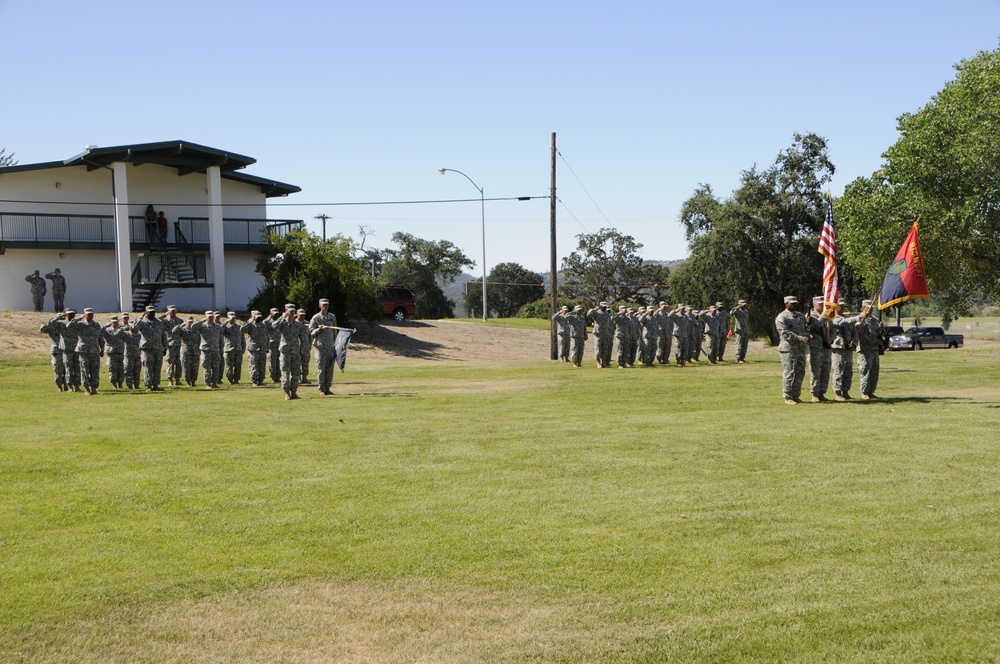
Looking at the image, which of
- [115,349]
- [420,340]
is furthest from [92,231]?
[115,349]

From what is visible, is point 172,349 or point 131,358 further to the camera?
point 172,349

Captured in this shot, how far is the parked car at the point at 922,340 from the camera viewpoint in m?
57.0

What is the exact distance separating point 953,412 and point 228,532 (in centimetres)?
1238

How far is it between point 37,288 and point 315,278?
11.3 meters

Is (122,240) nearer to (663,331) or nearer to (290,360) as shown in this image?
(663,331)

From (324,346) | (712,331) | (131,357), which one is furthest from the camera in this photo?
(712,331)

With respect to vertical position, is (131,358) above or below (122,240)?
below

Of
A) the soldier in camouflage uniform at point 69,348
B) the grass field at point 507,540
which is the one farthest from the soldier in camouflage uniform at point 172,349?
the grass field at point 507,540

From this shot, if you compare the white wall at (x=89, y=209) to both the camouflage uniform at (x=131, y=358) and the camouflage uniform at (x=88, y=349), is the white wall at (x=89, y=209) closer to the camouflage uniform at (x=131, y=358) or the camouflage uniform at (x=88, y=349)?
the camouflage uniform at (x=131, y=358)

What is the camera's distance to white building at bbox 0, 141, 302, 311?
139 ft

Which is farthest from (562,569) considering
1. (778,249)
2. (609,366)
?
(778,249)

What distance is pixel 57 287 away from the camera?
135ft

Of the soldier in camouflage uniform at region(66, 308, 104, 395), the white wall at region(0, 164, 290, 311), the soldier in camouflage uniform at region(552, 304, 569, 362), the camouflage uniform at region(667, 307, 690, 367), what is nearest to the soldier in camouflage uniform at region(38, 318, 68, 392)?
the soldier in camouflage uniform at region(66, 308, 104, 395)

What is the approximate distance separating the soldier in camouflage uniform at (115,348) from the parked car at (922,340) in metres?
44.2
